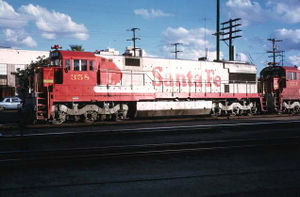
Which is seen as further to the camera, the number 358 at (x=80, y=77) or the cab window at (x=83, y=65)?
the cab window at (x=83, y=65)

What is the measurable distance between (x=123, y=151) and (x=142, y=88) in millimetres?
9211

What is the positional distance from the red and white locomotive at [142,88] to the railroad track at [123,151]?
22.9ft

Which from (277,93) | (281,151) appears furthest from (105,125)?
(277,93)

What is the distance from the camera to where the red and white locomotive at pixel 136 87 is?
14.7m

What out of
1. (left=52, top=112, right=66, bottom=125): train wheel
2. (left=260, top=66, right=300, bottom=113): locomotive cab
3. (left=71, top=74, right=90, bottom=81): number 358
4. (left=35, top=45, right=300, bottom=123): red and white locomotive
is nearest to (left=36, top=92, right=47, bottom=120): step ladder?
(left=35, top=45, right=300, bottom=123): red and white locomotive

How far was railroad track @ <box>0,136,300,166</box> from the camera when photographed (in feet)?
22.6

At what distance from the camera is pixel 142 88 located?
16.8m

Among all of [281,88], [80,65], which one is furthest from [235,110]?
[80,65]

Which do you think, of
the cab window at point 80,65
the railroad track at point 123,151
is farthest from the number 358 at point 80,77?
the railroad track at point 123,151

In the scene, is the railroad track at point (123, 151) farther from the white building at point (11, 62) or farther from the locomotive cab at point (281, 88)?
the white building at point (11, 62)

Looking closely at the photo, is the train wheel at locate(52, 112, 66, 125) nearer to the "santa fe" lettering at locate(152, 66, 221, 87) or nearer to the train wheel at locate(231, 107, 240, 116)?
the "santa fe" lettering at locate(152, 66, 221, 87)

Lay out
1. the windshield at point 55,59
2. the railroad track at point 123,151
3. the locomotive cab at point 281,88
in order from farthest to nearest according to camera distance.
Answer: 1. the locomotive cab at point 281,88
2. the windshield at point 55,59
3. the railroad track at point 123,151

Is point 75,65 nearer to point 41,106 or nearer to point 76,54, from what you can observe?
point 76,54

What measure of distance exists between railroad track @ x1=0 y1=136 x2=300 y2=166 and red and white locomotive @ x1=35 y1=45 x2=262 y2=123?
700 centimetres
